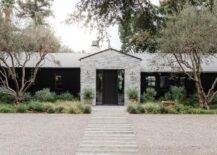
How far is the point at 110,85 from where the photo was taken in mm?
34625

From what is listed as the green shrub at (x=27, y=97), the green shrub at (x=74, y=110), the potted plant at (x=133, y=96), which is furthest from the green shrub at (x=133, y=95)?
the green shrub at (x=27, y=97)

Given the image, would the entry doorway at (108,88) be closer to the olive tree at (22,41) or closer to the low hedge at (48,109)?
the olive tree at (22,41)

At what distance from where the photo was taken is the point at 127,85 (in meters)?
33.6

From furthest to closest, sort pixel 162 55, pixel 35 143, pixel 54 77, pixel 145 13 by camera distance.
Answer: pixel 54 77, pixel 162 55, pixel 35 143, pixel 145 13

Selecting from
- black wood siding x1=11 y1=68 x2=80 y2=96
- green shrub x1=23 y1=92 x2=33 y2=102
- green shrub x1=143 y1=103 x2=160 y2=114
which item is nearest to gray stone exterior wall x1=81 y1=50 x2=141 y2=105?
black wood siding x1=11 y1=68 x2=80 y2=96

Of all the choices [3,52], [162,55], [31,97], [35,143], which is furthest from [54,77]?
[35,143]

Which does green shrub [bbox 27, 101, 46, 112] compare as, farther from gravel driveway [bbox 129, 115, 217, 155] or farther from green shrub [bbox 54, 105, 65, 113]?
gravel driveway [bbox 129, 115, 217, 155]

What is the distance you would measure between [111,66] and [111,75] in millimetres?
930

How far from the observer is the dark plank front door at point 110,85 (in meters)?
34.3

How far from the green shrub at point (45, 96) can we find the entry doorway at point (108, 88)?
3.06 metres

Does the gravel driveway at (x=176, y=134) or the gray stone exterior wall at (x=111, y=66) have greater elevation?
the gray stone exterior wall at (x=111, y=66)

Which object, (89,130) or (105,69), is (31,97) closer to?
(105,69)

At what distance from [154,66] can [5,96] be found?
33.2 ft

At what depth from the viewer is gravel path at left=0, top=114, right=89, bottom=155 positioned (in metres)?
14.9
